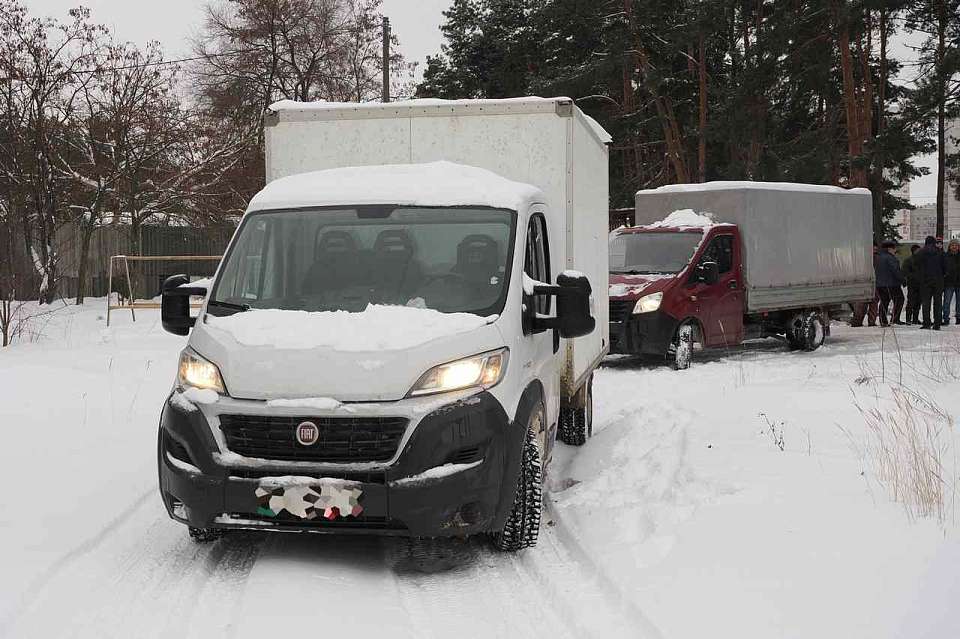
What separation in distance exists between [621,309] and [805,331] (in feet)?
16.0

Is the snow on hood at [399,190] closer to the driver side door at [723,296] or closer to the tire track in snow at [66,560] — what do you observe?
the tire track in snow at [66,560]

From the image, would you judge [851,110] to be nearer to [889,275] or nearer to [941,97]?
[941,97]

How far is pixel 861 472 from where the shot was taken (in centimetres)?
714

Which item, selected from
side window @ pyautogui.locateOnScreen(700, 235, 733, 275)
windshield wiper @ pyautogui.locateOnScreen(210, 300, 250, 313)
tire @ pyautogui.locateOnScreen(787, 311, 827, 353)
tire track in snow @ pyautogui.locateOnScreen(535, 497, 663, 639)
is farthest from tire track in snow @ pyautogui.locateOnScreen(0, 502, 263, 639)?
tire @ pyautogui.locateOnScreen(787, 311, 827, 353)

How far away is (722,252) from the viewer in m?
15.9

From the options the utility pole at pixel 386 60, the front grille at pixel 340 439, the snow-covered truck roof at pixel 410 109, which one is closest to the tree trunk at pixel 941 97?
the utility pole at pixel 386 60

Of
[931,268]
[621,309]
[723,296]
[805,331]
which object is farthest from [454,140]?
[931,268]

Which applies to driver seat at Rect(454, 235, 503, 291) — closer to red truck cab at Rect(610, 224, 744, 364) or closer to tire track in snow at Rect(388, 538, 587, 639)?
tire track in snow at Rect(388, 538, 587, 639)

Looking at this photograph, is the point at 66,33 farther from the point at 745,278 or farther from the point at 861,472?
the point at 861,472

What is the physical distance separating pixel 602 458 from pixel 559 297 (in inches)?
98.8

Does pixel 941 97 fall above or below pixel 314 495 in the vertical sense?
above

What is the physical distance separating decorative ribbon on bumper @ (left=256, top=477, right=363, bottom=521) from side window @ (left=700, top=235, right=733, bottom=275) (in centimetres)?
1142

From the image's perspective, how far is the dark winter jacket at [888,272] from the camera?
22.2m

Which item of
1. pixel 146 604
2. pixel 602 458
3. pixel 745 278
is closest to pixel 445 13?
pixel 745 278
